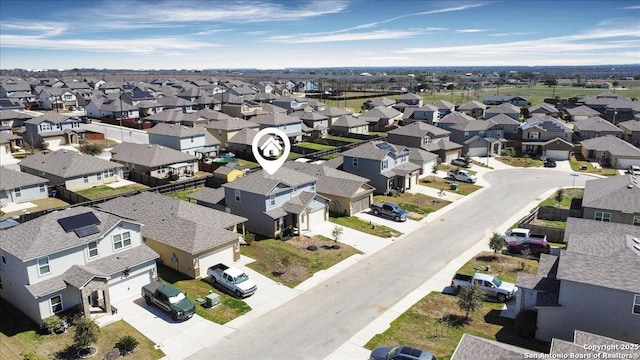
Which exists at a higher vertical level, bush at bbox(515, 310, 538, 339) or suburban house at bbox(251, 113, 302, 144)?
suburban house at bbox(251, 113, 302, 144)

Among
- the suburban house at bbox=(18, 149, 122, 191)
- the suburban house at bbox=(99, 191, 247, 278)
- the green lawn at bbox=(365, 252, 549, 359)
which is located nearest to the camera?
the green lawn at bbox=(365, 252, 549, 359)

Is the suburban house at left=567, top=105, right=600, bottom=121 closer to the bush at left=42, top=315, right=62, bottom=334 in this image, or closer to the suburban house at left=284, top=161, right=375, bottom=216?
the suburban house at left=284, top=161, right=375, bottom=216

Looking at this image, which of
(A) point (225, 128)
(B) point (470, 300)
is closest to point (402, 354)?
(B) point (470, 300)

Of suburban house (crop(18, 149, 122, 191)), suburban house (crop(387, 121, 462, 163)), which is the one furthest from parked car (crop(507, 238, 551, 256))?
suburban house (crop(18, 149, 122, 191))

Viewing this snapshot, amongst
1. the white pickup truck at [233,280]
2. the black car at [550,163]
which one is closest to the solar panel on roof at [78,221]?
the white pickup truck at [233,280]

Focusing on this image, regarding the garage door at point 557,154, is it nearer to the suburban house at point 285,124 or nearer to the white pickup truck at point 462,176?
the white pickup truck at point 462,176

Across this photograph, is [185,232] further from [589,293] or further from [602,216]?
[602,216]

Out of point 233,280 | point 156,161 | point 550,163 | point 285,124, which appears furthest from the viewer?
point 285,124
